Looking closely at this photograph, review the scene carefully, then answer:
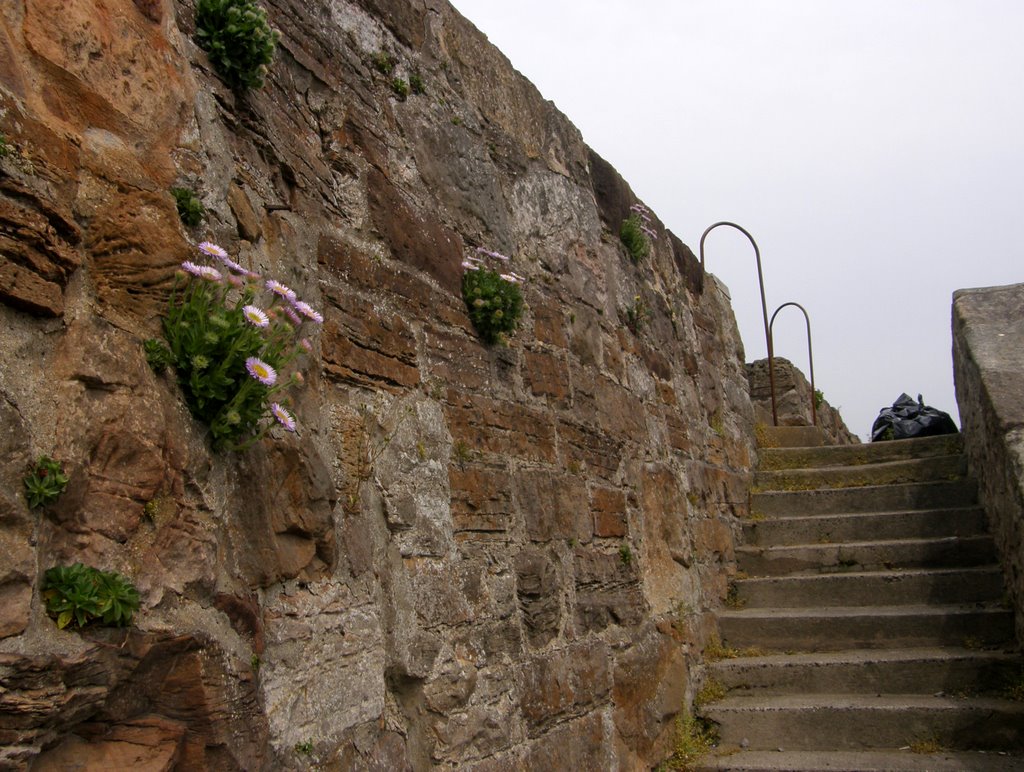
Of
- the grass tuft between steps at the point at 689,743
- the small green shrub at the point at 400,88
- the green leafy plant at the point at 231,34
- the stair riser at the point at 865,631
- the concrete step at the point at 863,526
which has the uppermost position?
the small green shrub at the point at 400,88

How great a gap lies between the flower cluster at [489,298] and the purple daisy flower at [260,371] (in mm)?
1273

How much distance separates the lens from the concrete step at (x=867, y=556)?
Result: 15.5ft

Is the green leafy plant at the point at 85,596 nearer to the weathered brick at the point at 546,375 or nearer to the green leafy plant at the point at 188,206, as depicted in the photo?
the green leafy plant at the point at 188,206

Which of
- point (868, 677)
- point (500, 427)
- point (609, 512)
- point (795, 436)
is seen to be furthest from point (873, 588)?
point (500, 427)

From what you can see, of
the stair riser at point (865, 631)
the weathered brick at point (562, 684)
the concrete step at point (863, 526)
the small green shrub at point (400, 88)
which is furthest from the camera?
the concrete step at point (863, 526)

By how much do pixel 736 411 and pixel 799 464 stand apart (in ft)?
2.07

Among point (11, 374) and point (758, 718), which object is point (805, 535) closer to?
point (758, 718)

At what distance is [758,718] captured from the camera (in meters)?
3.99

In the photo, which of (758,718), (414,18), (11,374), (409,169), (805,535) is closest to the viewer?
(11,374)

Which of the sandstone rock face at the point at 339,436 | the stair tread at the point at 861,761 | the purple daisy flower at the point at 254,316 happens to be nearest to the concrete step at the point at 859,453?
the sandstone rock face at the point at 339,436

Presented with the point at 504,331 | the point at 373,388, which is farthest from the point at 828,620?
the point at 373,388

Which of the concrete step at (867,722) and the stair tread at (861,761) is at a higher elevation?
the concrete step at (867,722)

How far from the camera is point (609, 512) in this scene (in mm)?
3607

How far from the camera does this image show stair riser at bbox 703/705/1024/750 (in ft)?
12.1
